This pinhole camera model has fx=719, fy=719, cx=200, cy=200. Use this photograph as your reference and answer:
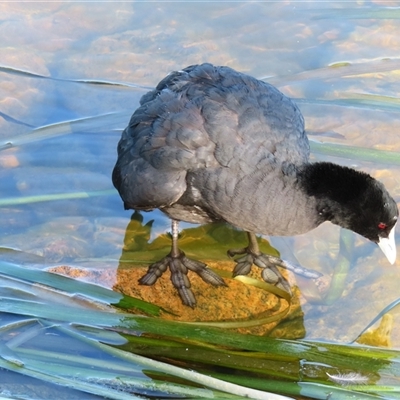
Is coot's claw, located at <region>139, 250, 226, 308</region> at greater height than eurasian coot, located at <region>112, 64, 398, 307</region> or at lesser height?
lesser

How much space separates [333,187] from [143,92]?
9.01 ft

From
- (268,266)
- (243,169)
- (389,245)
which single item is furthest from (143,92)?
(389,245)

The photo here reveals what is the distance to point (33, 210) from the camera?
548cm

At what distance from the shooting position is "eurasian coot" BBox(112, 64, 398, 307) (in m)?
4.38

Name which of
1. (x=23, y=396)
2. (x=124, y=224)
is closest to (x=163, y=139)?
(x=124, y=224)

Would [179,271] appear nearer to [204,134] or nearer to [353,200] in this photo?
[204,134]

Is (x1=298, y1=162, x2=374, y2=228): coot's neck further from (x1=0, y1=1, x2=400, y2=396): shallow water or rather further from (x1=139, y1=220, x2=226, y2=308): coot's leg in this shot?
(x1=139, y1=220, x2=226, y2=308): coot's leg

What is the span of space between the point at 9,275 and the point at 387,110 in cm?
336

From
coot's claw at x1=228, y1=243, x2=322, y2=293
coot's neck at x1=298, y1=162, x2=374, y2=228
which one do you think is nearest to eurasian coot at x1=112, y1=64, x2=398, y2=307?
coot's neck at x1=298, y1=162, x2=374, y2=228

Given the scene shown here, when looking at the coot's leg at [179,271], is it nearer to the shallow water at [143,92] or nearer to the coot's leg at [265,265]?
the coot's leg at [265,265]

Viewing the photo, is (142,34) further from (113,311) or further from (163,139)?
(113,311)

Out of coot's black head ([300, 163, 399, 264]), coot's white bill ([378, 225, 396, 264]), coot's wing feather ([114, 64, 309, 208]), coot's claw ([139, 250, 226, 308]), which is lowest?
coot's claw ([139, 250, 226, 308])

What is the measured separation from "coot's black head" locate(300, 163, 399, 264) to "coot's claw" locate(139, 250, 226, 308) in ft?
3.15

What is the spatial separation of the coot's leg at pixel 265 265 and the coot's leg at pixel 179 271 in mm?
189
